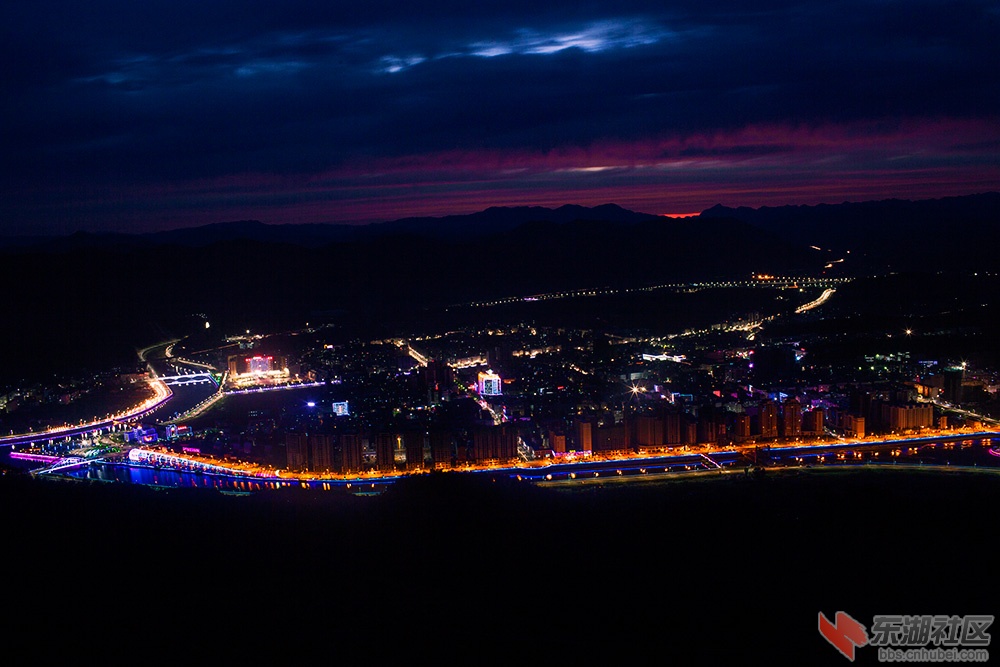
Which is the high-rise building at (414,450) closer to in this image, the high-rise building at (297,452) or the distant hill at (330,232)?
the high-rise building at (297,452)

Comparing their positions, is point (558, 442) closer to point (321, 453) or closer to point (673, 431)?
point (673, 431)

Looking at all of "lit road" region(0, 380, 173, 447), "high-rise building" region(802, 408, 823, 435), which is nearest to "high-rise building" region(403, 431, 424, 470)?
"lit road" region(0, 380, 173, 447)

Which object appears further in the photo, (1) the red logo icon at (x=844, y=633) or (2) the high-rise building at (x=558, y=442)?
(2) the high-rise building at (x=558, y=442)

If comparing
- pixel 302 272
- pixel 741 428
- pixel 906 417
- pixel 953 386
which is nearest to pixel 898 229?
pixel 302 272

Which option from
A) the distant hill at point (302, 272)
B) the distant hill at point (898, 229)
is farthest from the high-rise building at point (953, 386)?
the distant hill at point (898, 229)

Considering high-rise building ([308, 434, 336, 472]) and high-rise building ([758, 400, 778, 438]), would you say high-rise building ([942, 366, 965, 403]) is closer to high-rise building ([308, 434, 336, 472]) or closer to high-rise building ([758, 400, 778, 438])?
high-rise building ([758, 400, 778, 438])

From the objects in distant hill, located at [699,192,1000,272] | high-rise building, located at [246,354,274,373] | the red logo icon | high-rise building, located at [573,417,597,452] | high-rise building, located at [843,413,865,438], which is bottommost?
high-rise building, located at [843,413,865,438]

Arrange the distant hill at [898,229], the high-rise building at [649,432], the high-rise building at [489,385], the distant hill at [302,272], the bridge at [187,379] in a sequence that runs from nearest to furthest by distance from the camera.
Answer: the high-rise building at [649,432] < the high-rise building at [489,385] < the bridge at [187,379] < the distant hill at [302,272] < the distant hill at [898,229]
